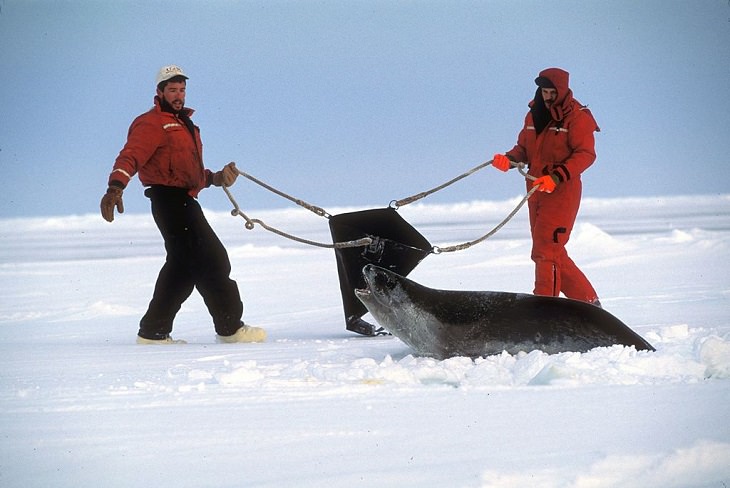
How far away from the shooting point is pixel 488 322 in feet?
13.1

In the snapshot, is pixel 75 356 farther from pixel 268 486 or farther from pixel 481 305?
pixel 268 486

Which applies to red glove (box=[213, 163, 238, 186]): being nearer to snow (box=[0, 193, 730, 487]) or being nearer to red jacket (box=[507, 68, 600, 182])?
snow (box=[0, 193, 730, 487])

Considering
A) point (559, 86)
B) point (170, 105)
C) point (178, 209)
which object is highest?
point (170, 105)

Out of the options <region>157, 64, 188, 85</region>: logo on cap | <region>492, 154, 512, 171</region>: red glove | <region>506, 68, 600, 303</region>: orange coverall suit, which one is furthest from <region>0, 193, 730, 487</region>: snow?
<region>157, 64, 188, 85</region>: logo on cap

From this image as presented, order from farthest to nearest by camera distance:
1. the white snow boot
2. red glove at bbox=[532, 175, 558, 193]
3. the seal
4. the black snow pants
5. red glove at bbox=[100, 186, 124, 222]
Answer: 1. the white snow boot
2. the black snow pants
3. red glove at bbox=[532, 175, 558, 193]
4. red glove at bbox=[100, 186, 124, 222]
5. the seal

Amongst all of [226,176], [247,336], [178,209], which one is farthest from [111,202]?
[247,336]

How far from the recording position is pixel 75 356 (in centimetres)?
Result: 470

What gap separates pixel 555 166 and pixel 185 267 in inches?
93.8

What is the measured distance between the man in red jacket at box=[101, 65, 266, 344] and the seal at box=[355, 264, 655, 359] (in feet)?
5.08

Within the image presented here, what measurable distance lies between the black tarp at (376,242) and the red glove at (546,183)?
2.54 feet

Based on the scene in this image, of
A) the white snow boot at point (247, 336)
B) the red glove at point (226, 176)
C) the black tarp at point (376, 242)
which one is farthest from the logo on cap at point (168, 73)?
the white snow boot at point (247, 336)

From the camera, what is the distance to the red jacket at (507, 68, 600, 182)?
17.1 ft

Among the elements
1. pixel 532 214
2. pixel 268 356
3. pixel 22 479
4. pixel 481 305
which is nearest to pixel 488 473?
pixel 22 479

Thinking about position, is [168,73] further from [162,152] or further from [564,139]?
[564,139]
